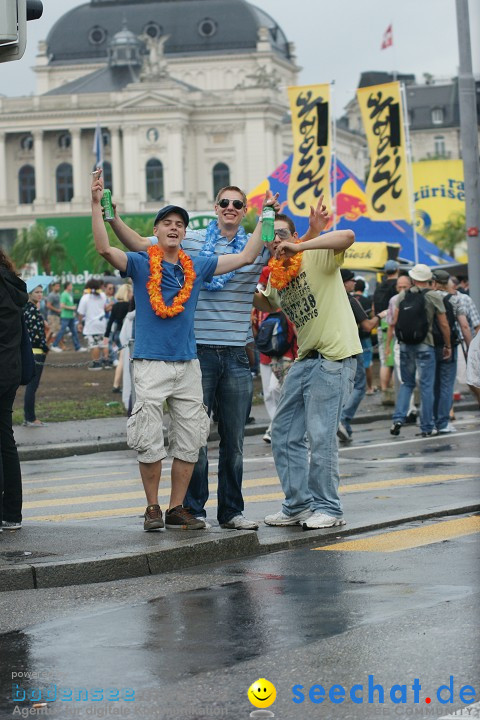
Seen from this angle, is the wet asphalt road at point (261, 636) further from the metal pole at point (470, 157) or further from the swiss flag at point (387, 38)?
the swiss flag at point (387, 38)

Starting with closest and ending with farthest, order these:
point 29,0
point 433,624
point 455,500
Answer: point 433,624
point 29,0
point 455,500

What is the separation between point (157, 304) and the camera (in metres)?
9.18

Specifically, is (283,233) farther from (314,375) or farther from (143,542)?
(143,542)

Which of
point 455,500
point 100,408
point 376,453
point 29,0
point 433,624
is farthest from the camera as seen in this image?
point 100,408

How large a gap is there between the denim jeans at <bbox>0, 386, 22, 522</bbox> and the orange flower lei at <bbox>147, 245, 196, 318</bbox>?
1.14 meters

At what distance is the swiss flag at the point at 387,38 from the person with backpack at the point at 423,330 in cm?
5414

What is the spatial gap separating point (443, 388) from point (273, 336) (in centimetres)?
431

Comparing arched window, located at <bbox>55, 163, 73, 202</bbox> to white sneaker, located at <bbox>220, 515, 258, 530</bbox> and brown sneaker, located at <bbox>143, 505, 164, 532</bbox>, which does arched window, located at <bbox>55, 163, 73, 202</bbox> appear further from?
brown sneaker, located at <bbox>143, 505, 164, 532</bbox>

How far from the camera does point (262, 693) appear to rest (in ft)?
18.5

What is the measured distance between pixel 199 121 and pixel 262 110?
5.86m

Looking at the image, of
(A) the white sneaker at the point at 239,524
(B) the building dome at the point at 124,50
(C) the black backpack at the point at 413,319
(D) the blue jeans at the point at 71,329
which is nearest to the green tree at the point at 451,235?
(B) the building dome at the point at 124,50

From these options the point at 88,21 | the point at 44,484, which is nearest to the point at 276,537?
the point at 44,484

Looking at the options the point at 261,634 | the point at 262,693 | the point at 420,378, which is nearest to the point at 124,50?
the point at 420,378

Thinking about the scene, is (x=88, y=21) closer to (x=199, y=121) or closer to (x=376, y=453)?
(x=199, y=121)
